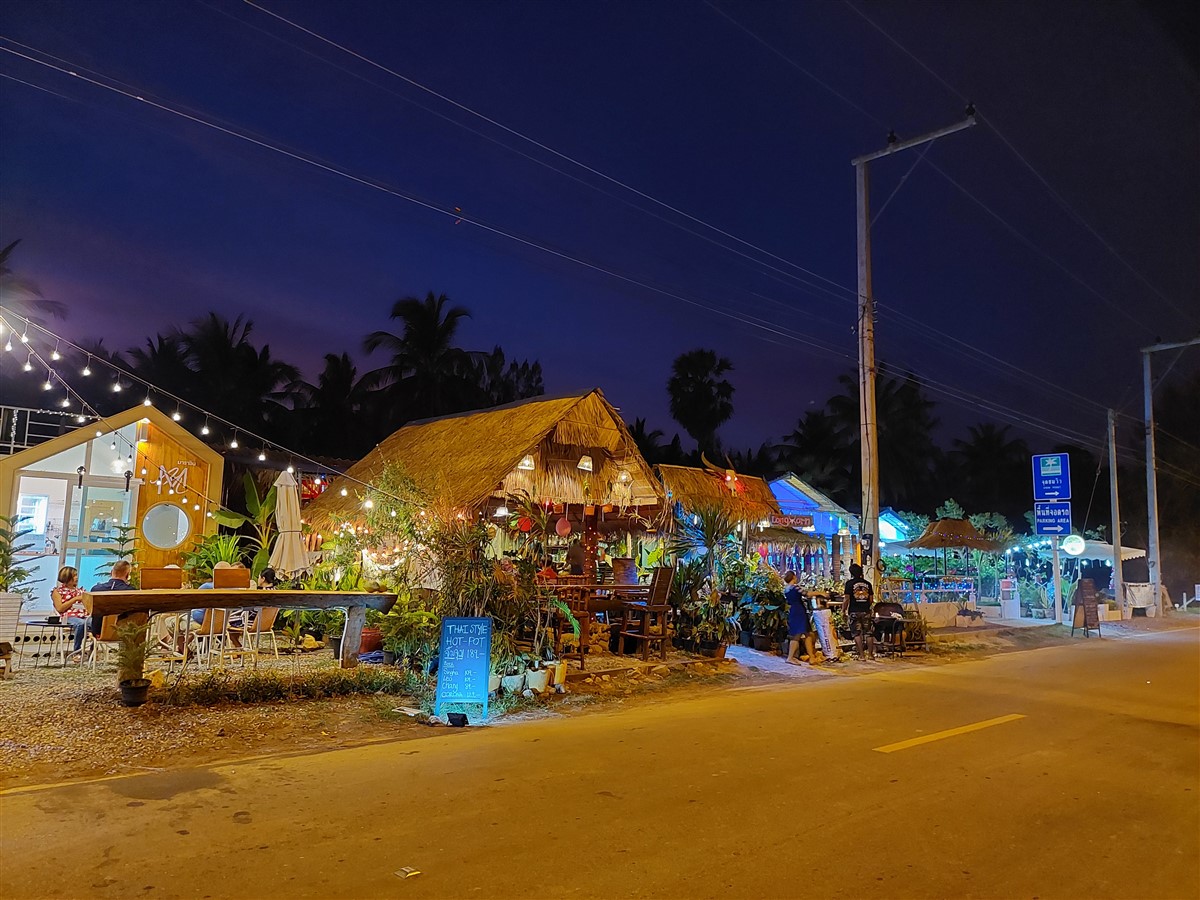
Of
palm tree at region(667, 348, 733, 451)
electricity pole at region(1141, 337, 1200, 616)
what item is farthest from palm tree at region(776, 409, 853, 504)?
electricity pole at region(1141, 337, 1200, 616)

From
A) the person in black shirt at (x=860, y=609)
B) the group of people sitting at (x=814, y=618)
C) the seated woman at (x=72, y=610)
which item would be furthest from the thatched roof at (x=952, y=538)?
the seated woman at (x=72, y=610)

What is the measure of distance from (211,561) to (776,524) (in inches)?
556

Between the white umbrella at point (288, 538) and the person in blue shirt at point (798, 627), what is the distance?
8.33 metres

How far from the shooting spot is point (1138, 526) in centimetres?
3806

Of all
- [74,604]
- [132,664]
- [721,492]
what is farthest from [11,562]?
[721,492]

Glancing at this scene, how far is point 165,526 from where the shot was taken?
640 inches

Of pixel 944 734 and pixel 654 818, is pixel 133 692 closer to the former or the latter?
pixel 654 818

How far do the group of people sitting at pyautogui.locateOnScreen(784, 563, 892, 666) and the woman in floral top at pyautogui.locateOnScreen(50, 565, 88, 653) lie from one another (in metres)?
11.1

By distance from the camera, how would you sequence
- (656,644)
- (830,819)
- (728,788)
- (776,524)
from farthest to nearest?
(776,524) < (656,644) < (728,788) < (830,819)

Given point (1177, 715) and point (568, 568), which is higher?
point (568, 568)

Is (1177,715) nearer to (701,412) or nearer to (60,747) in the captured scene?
(60,747)

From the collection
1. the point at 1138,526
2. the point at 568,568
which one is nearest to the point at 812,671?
the point at 568,568

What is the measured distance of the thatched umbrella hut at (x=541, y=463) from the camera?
50.3 ft

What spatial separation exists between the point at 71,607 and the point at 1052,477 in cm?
2392
